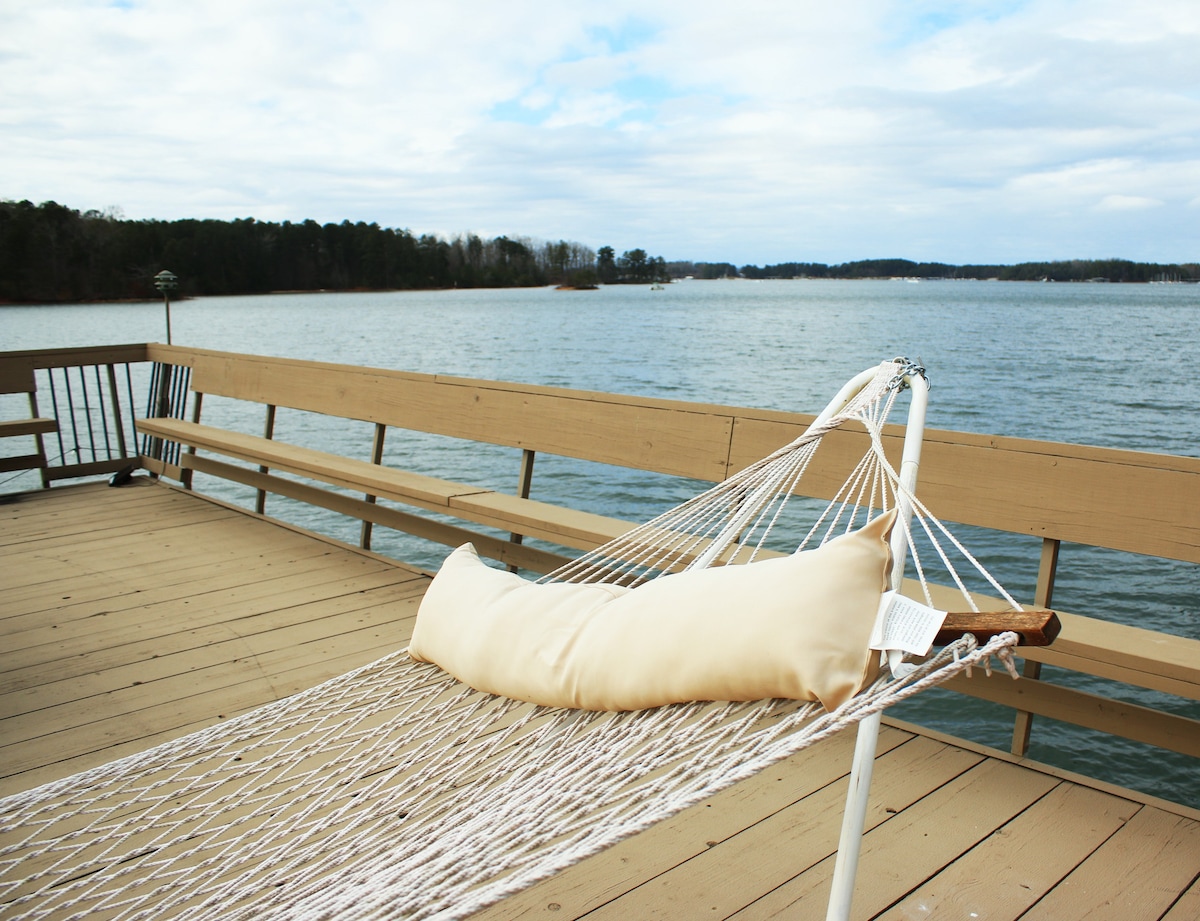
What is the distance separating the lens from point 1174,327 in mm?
36281

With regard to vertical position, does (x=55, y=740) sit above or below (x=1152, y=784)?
above

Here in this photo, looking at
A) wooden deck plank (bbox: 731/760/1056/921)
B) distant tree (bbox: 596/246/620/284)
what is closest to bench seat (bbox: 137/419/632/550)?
wooden deck plank (bbox: 731/760/1056/921)

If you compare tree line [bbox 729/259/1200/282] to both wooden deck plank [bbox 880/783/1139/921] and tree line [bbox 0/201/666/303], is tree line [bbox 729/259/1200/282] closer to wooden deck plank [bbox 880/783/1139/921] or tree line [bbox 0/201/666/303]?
tree line [bbox 0/201/666/303]

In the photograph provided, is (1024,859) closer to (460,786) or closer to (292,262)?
(460,786)

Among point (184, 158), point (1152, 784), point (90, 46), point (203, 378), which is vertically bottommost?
point (1152, 784)

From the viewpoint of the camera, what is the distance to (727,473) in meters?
2.71

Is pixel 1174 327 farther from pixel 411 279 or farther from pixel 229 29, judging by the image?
pixel 411 279

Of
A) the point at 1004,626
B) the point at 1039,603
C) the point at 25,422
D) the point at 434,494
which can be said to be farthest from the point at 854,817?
the point at 25,422

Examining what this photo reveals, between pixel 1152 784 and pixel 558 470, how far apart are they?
690 centimetres

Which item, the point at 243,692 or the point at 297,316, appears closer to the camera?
the point at 243,692

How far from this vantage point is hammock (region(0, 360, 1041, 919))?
35.7 inches

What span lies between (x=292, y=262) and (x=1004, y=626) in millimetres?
54517

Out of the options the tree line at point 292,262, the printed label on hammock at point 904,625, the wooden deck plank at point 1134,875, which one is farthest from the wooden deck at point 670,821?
the tree line at point 292,262

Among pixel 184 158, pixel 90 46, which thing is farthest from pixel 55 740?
pixel 184 158
